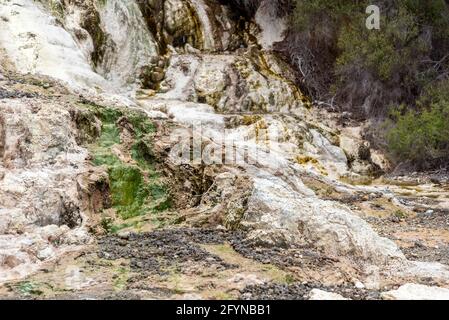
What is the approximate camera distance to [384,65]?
20.0 metres

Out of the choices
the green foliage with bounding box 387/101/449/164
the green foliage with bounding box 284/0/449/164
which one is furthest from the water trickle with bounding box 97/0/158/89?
the green foliage with bounding box 387/101/449/164

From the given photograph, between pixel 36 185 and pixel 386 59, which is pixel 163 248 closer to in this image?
pixel 36 185

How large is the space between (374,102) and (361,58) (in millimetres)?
1809

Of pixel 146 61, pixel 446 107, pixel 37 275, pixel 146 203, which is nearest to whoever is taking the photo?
pixel 37 275

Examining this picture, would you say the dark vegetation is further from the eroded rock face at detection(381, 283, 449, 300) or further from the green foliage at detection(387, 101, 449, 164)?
the eroded rock face at detection(381, 283, 449, 300)

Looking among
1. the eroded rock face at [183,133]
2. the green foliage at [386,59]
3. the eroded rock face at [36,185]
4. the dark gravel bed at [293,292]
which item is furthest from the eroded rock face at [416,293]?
the green foliage at [386,59]

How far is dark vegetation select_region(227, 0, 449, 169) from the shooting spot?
18.2 m

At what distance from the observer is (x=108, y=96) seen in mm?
12227

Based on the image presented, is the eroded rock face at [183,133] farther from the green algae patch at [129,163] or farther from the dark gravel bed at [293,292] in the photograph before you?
the dark gravel bed at [293,292]

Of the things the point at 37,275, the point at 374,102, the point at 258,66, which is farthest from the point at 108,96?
the point at 374,102

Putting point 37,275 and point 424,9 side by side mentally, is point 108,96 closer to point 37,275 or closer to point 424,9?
point 37,275

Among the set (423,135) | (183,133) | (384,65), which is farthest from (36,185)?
(384,65)

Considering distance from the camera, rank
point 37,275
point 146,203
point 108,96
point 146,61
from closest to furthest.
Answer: point 37,275 < point 146,203 < point 108,96 < point 146,61

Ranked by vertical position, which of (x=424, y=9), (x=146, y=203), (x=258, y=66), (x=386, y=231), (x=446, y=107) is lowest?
(x=386, y=231)
